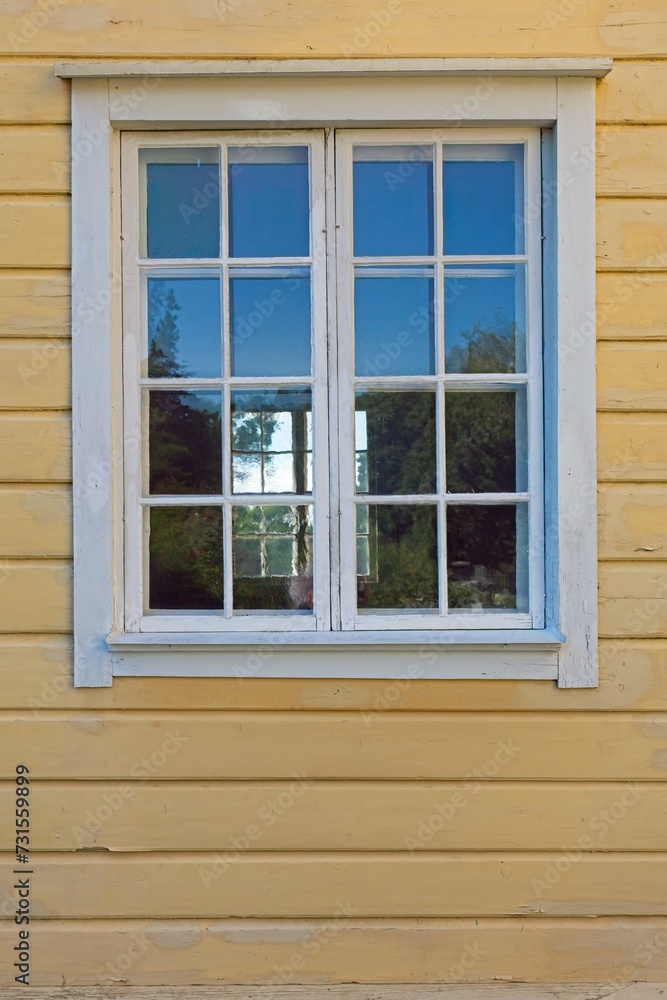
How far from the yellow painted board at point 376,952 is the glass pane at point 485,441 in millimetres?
1358

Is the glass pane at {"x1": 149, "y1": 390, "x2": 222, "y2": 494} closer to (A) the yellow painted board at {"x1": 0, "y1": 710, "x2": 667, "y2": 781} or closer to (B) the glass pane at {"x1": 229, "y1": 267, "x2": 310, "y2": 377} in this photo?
(B) the glass pane at {"x1": 229, "y1": 267, "x2": 310, "y2": 377}

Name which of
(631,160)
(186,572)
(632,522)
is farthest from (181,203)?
(632,522)

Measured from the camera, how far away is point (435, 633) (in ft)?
7.80

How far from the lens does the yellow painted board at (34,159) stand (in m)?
2.38

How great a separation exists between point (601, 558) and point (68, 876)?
6.31ft

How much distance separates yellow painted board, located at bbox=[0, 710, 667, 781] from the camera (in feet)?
7.82

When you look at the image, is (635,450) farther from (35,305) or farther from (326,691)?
(35,305)

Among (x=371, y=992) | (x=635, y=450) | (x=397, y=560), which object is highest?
(x=635, y=450)

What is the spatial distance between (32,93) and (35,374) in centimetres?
86

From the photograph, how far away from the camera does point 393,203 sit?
2.48 m

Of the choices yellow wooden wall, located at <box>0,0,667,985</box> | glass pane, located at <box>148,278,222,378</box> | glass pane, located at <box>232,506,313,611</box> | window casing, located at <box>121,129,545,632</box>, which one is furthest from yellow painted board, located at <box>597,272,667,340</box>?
glass pane, located at <box>148,278,222,378</box>

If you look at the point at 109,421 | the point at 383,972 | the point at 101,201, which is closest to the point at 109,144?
the point at 101,201

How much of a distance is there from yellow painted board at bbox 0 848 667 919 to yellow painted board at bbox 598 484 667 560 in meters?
0.93

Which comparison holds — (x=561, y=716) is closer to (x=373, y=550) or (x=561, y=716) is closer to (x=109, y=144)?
(x=373, y=550)
